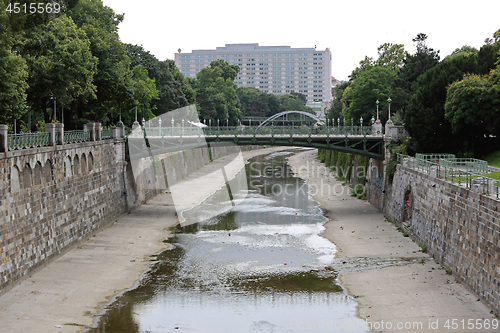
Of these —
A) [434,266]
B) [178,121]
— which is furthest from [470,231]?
[178,121]

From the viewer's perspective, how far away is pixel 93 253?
33.6 m

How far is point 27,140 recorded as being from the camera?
2994cm

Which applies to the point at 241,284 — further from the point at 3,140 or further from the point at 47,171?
the point at 3,140

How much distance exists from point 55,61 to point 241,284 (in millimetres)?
22331

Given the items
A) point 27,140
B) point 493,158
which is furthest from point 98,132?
point 493,158

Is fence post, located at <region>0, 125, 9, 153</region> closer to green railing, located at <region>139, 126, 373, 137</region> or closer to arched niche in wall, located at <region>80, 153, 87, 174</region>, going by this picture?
arched niche in wall, located at <region>80, 153, 87, 174</region>

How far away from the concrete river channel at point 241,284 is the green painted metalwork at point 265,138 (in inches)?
314

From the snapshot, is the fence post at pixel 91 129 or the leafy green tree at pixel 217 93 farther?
the leafy green tree at pixel 217 93

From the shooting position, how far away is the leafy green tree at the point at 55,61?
118 feet

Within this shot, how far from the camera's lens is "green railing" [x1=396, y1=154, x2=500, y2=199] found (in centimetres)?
2373

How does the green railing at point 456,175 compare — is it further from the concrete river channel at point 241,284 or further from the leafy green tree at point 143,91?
the leafy green tree at point 143,91

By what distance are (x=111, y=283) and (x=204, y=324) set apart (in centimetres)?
792

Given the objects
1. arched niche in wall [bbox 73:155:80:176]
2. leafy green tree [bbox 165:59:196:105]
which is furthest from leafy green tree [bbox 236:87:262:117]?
arched niche in wall [bbox 73:155:80:176]

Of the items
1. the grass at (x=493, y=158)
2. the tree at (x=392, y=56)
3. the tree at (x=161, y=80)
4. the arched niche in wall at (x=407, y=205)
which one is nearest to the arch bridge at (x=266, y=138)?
the arched niche in wall at (x=407, y=205)
